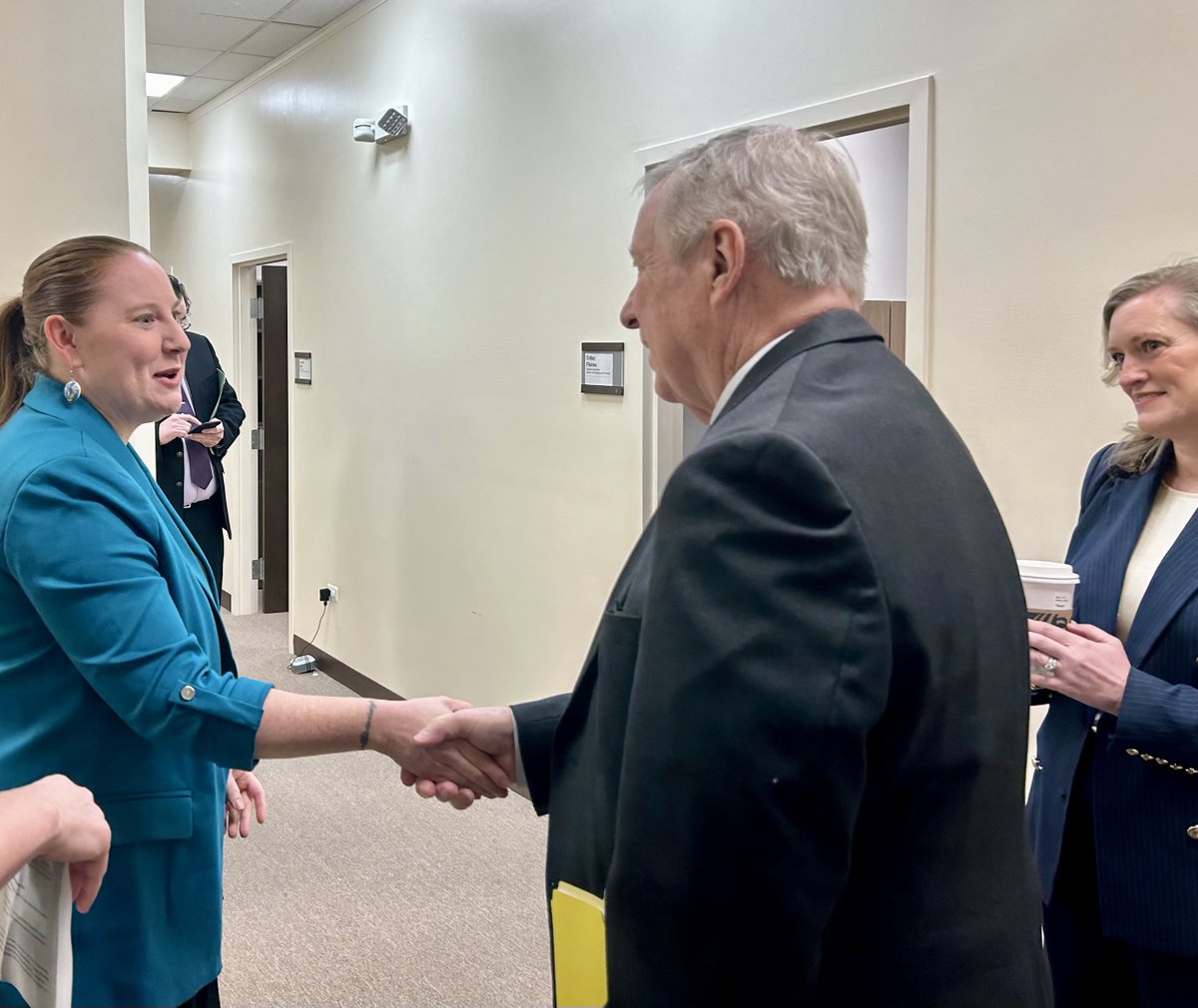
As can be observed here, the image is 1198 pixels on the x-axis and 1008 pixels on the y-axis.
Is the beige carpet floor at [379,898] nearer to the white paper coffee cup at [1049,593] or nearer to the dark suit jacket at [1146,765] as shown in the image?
the dark suit jacket at [1146,765]

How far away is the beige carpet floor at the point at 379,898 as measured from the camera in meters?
2.80

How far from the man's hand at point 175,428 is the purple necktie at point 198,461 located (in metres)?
0.28

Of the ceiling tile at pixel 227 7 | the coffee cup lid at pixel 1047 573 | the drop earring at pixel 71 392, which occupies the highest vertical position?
the ceiling tile at pixel 227 7

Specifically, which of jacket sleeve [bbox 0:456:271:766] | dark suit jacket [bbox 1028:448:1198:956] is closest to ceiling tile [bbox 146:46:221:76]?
jacket sleeve [bbox 0:456:271:766]

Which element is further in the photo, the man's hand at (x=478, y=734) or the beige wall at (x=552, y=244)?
the beige wall at (x=552, y=244)

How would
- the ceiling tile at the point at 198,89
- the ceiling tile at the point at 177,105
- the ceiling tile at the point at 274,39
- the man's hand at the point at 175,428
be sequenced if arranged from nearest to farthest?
the man's hand at the point at 175,428 → the ceiling tile at the point at 274,39 → the ceiling tile at the point at 198,89 → the ceiling tile at the point at 177,105

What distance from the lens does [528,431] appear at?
4.14m

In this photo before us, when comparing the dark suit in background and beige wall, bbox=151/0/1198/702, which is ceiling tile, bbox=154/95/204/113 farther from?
the dark suit in background

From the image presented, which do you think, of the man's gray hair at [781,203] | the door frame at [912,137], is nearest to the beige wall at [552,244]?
the door frame at [912,137]

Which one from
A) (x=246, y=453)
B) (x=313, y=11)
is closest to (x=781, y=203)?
(x=313, y=11)

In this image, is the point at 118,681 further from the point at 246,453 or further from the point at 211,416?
the point at 246,453

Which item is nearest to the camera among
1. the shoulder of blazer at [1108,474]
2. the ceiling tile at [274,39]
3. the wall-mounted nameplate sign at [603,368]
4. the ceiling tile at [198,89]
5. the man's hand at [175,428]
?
the shoulder of blazer at [1108,474]

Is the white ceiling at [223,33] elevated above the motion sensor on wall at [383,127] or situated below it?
above

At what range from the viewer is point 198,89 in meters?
6.96
